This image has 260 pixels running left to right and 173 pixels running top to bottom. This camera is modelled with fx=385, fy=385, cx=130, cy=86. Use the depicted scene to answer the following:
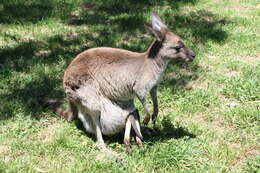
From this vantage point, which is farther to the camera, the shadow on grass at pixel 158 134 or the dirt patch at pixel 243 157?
the shadow on grass at pixel 158 134

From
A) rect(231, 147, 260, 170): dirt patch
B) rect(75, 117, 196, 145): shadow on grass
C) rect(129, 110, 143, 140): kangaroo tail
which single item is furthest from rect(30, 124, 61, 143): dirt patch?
rect(231, 147, 260, 170): dirt patch

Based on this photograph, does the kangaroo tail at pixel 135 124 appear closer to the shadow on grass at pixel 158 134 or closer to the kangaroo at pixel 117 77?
the kangaroo at pixel 117 77

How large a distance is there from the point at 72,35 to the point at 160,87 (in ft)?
7.97

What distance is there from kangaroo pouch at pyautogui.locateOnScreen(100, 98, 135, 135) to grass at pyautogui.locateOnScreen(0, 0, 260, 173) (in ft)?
0.82

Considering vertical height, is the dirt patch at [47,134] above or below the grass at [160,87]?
below

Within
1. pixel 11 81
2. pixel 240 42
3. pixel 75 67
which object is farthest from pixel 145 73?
pixel 240 42

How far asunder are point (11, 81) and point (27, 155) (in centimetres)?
176

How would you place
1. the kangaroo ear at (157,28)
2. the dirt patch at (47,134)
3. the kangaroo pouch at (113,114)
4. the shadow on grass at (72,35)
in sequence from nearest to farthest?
the kangaroo ear at (157,28) < the kangaroo pouch at (113,114) < the dirt patch at (47,134) < the shadow on grass at (72,35)

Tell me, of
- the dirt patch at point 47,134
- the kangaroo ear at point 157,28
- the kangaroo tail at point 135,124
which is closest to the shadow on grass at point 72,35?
the dirt patch at point 47,134

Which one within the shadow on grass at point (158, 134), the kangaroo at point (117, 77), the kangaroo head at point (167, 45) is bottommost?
the shadow on grass at point (158, 134)

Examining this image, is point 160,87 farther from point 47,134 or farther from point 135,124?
point 47,134

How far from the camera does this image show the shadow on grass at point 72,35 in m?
5.41

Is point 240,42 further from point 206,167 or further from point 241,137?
point 206,167

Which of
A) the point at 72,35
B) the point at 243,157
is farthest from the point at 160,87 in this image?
the point at 72,35
